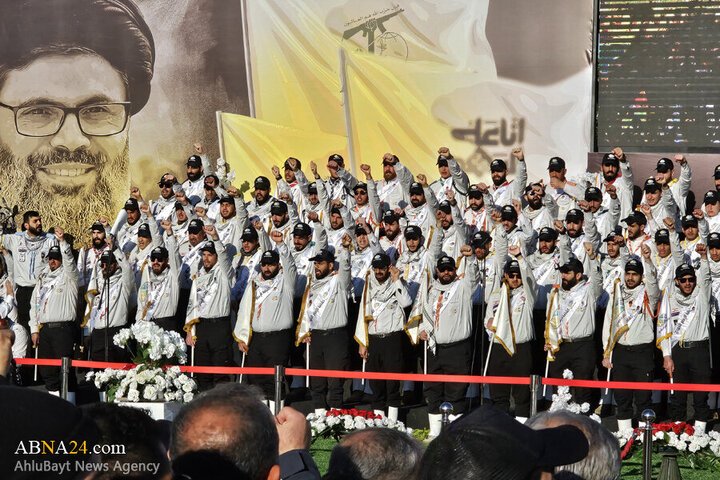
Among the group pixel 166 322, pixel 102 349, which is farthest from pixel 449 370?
pixel 102 349

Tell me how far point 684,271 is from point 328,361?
3833mm

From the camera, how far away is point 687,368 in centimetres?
1068

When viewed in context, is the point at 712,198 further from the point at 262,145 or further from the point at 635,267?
the point at 262,145

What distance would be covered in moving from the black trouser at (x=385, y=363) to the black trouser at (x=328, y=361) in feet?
1.05

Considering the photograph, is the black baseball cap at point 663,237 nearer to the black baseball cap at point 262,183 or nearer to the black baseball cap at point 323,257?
the black baseball cap at point 323,257

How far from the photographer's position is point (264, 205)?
567 inches

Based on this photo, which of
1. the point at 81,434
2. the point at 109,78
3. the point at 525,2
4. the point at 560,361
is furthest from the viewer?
the point at 109,78

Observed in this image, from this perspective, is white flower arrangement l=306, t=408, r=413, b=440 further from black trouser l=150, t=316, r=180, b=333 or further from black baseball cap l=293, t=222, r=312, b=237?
black trouser l=150, t=316, r=180, b=333

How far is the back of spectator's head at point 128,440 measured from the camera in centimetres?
224

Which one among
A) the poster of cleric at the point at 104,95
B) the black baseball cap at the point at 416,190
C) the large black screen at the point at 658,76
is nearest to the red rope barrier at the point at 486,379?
the black baseball cap at the point at 416,190

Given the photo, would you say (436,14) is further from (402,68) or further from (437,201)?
(437,201)

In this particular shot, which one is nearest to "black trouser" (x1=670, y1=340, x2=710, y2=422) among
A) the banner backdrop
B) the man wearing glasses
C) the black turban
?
the banner backdrop

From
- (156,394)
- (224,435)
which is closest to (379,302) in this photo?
(156,394)

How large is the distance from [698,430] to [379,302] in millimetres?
3582
